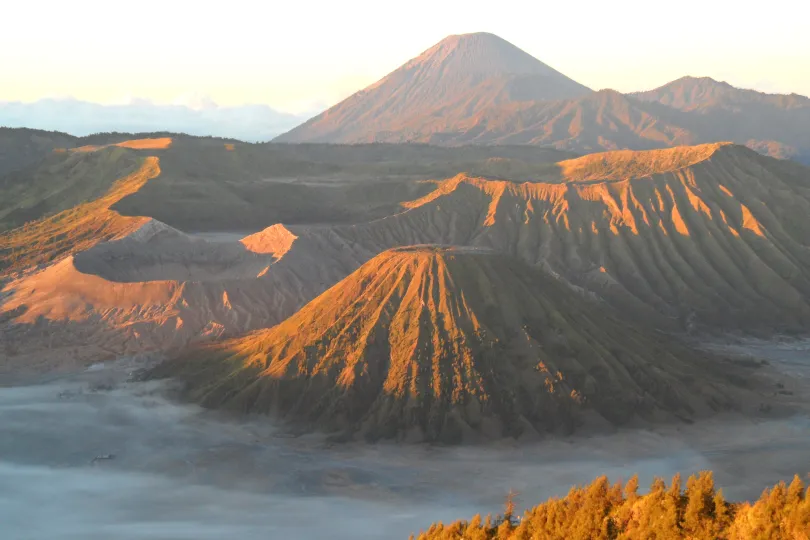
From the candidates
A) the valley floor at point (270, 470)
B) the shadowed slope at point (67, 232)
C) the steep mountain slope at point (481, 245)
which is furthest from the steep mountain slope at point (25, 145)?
A: the valley floor at point (270, 470)

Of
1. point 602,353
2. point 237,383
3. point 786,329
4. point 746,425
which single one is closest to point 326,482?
point 237,383

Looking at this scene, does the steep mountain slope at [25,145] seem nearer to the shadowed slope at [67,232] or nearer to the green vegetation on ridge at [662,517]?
the shadowed slope at [67,232]

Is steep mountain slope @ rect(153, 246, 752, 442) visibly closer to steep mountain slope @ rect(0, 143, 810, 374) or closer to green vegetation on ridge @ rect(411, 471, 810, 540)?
steep mountain slope @ rect(0, 143, 810, 374)

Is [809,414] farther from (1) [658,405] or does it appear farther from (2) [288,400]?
(2) [288,400]

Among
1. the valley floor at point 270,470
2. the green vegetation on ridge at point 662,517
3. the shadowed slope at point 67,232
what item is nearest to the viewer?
the green vegetation on ridge at point 662,517

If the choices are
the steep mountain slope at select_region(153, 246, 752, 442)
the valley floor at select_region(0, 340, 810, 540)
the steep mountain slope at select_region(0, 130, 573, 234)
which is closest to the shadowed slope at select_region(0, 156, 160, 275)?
the steep mountain slope at select_region(0, 130, 573, 234)
